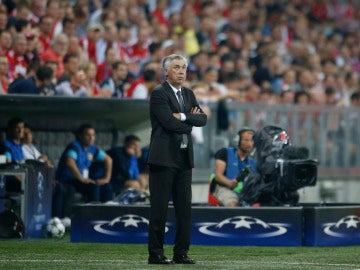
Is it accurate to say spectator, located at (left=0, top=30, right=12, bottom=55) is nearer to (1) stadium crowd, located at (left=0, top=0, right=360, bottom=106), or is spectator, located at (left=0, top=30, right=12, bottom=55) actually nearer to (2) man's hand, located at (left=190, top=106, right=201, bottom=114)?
(1) stadium crowd, located at (left=0, top=0, right=360, bottom=106)

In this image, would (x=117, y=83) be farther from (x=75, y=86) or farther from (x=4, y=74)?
(x=4, y=74)

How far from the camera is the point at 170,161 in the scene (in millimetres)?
12727

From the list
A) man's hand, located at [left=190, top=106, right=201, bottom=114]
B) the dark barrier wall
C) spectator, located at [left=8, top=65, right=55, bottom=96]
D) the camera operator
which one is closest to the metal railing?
the dark barrier wall

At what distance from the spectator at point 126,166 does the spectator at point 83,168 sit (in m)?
0.43

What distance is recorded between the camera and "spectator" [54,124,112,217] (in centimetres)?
1889

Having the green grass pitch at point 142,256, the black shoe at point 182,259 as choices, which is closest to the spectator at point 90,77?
the green grass pitch at point 142,256

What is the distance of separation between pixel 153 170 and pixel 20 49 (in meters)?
6.62

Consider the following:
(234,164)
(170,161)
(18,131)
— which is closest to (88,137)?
(18,131)

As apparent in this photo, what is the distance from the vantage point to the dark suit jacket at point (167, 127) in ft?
41.7

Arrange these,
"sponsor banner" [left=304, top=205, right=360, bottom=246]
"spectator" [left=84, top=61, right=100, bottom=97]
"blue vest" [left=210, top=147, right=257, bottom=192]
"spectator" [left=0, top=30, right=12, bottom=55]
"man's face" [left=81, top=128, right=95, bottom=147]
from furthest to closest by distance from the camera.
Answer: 1. "spectator" [left=84, top=61, right=100, bottom=97]
2. "man's face" [left=81, top=128, right=95, bottom=147]
3. "spectator" [left=0, top=30, right=12, bottom=55]
4. "blue vest" [left=210, top=147, right=257, bottom=192]
5. "sponsor banner" [left=304, top=205, right=360, bottom=246]

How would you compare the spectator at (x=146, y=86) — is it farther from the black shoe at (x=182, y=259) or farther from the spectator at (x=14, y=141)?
the black shoe at (x=182, y=259)

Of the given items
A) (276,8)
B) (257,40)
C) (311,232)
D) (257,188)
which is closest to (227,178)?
(257,188)

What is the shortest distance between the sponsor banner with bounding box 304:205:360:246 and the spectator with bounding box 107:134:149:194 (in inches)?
179

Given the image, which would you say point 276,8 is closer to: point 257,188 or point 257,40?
point 257,40
